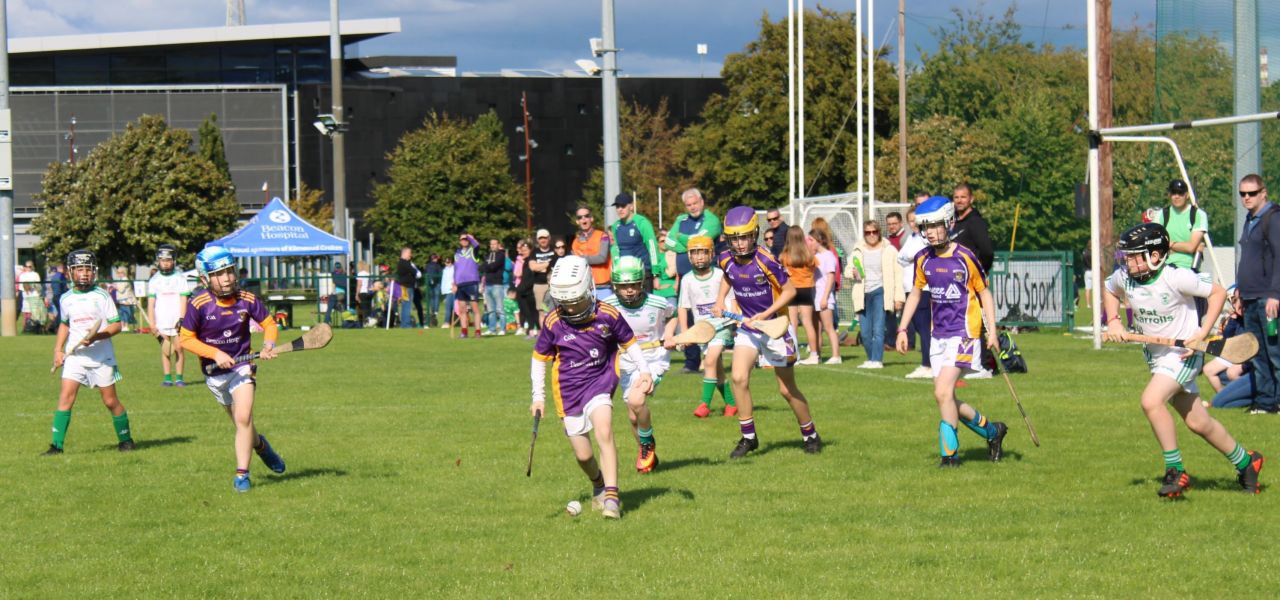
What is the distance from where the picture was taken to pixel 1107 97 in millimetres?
29453

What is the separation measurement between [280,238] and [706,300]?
2799 centimetres

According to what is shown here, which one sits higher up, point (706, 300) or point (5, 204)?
point (5, 204)

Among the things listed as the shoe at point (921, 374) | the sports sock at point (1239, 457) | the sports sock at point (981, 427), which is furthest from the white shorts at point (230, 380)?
the shoe at point (921, 374)

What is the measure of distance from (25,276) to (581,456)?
3822 cm

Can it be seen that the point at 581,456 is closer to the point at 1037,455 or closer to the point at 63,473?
the point at 1037,455

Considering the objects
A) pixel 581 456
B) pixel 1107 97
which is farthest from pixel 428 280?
pixel 581 456

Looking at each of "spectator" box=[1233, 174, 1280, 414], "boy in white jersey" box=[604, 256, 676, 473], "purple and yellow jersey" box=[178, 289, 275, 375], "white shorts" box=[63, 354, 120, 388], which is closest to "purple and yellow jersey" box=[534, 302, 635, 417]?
"boy in white jersey" box=[604, 256, 676, 473]

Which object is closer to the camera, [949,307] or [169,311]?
[949,307]

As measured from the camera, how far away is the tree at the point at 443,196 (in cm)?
6612

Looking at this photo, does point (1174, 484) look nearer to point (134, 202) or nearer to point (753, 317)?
point (753, 317)

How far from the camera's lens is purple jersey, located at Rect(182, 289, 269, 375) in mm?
10984

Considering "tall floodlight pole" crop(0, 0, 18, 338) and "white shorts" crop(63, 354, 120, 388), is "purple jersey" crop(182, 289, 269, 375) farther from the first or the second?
"tall floodlight pole" crop(0, 0, 18, 338)

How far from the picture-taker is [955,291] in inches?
433

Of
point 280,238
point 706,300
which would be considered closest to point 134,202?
point 280,238
